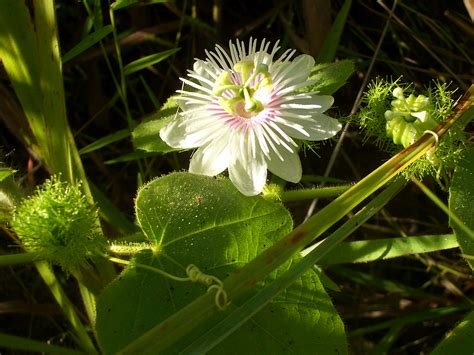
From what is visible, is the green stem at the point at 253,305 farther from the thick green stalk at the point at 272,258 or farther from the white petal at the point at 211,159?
the white petal at the point at 211,159

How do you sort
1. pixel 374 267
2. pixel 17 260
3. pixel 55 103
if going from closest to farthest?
pixel 17 260 < pixel 55 103 < pixel 374 267

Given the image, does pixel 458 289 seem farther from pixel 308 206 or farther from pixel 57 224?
pixel 57 224

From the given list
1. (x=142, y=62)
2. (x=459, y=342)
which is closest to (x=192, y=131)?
(x=142, y=62)

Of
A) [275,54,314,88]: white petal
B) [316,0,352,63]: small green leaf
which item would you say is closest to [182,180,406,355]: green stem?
[275,54,314,88]: white petal

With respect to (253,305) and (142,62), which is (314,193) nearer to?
(253,305)

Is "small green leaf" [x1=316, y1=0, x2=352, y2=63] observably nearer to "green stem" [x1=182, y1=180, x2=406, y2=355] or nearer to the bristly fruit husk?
the bristly fruit husk

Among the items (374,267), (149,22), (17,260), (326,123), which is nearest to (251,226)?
(326,123)

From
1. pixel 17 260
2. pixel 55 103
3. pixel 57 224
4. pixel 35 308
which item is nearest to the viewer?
pixel 57 224
